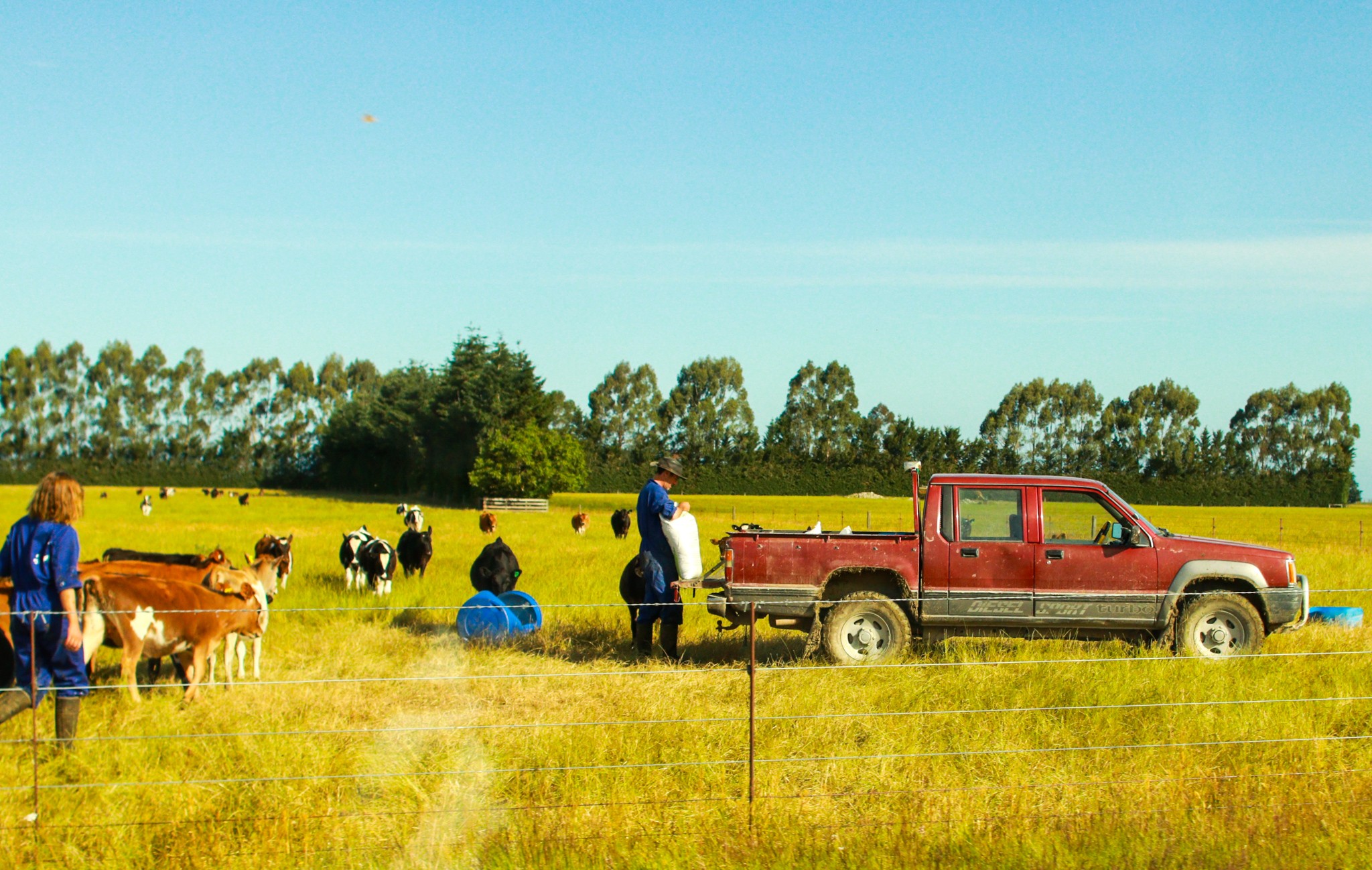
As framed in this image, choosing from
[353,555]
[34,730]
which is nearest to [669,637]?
[34,730]

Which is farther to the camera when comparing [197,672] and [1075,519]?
[1075,519]

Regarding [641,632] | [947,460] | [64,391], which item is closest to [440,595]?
[641,632]

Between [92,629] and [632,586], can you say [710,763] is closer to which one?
[92,629]

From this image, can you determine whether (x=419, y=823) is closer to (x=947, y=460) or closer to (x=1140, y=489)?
(x=947, y=460)

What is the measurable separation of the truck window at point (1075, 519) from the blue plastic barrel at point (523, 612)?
5089 mm

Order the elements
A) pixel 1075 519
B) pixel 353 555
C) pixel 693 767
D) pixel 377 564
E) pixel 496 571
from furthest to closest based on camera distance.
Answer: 1. pixel 353 555
2. pixel 377 564
3. pixel 496 571
4. pixel 1075 519
5. pixel 693 767

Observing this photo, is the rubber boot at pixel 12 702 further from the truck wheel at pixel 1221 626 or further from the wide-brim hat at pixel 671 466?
the truck wheel at pixel 1221 626

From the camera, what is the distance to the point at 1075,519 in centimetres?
1002

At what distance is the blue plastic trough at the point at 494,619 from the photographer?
10.7 metres

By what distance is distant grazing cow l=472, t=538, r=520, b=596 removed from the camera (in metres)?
12.7

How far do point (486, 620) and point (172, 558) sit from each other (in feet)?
9.91

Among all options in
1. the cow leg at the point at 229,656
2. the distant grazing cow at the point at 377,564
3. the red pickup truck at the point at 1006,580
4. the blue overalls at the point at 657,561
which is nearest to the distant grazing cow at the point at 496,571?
the distant grazing cow at the point at 377,564

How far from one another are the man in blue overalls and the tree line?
4675 cm

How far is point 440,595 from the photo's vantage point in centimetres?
1395
